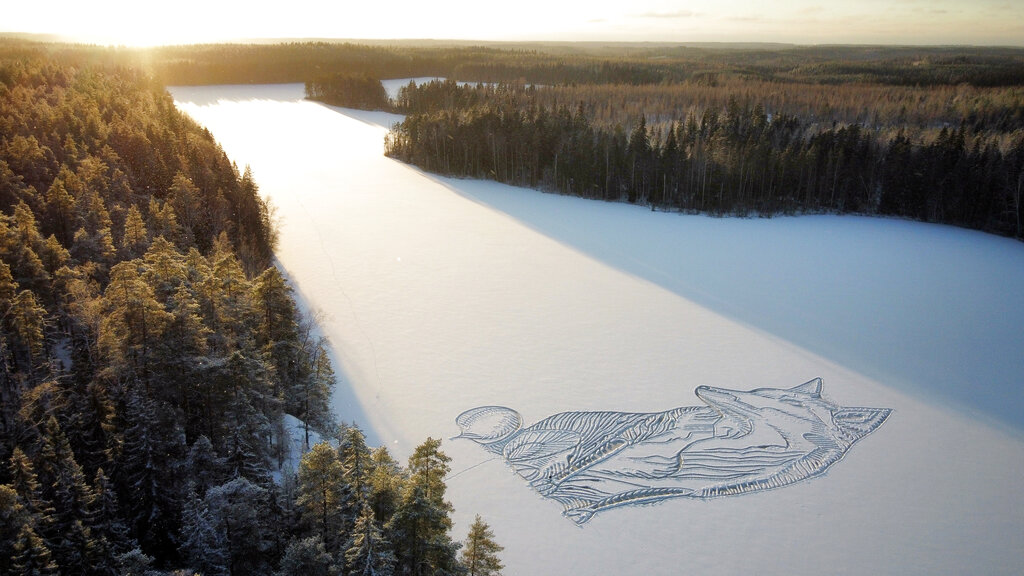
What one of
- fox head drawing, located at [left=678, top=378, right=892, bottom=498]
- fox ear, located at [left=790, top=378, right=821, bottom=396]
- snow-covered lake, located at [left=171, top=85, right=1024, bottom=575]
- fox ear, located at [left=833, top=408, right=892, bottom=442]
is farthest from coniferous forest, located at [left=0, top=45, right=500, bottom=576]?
fox ear, located at [left=790, top=378, right=821, bottom=396]

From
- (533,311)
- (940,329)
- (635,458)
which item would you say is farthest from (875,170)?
(635,458)

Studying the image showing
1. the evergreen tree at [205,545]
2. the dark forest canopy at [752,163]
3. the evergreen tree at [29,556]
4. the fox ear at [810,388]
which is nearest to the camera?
the evergreen tree at [29,556]

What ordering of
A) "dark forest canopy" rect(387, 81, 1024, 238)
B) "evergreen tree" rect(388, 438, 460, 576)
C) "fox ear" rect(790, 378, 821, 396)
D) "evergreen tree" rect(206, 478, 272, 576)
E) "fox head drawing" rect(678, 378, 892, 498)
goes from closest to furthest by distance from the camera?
"evergreen tree" rect(388, 438, 460, 576) → "evergreen tree" rect(206, 478, 272, 576) → "fox head drawing" rect(678, 378, 892, 498) → "fox ear" rect(790, 378, 821, 396) → "dark forest canopy" rect(387, 81, 1024, 238)

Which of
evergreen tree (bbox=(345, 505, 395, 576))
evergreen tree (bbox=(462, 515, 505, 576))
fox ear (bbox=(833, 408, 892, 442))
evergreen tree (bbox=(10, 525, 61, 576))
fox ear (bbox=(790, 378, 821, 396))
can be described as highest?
evergreen tree (bbox=(10, 525, 61, 576))

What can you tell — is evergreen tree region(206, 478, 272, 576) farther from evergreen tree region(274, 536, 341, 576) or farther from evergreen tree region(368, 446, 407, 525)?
evergreen tree region(368, 446, 407, 525)

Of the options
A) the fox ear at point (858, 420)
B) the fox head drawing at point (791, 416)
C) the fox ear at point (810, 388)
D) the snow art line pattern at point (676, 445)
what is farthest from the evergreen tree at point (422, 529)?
the fox ear at point (810, 388)

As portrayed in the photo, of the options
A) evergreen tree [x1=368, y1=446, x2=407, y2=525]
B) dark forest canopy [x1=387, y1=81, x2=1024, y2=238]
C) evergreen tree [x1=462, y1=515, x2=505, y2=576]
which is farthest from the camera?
dark forest canopy [x1=387, y1=81, x2=1024, y2=238]

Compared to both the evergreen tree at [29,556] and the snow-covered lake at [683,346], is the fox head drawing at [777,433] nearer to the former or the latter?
the snow-covered lake at [683,346]
